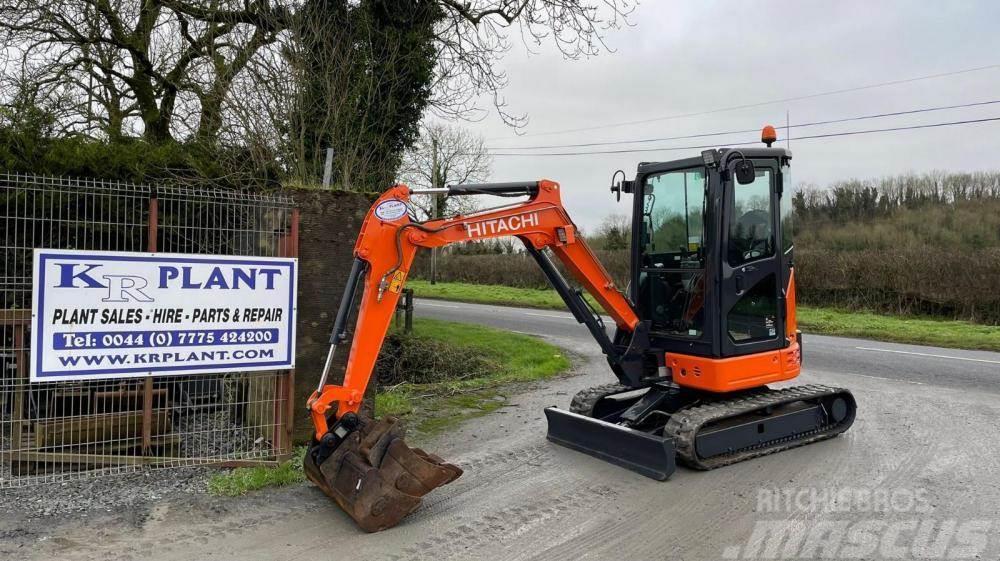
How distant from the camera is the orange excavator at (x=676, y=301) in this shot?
5371mm

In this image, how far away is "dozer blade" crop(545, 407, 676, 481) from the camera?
5.64 metres

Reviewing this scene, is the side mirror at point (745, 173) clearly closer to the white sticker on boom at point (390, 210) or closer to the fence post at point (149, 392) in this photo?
the white sticker on boom at point (390, 210)

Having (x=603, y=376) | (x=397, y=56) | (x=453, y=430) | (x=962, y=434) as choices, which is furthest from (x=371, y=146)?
(x=962, y=434)

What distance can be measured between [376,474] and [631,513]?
1776mm

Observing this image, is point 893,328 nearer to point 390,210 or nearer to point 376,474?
point 390,210

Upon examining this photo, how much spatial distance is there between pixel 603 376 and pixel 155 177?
674 centimetres

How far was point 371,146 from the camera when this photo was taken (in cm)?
1189

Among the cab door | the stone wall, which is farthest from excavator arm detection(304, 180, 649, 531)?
the cab door

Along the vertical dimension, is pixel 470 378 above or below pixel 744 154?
below

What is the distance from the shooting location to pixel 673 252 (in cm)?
669

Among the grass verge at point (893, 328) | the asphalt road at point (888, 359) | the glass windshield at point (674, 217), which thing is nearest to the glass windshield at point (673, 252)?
the glass windshield at point (674, 217)

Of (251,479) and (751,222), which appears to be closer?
(251,479)

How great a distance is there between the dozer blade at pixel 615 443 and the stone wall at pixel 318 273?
212 centimetres

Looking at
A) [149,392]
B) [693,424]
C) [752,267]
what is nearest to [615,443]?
[693,424]
